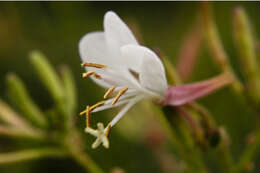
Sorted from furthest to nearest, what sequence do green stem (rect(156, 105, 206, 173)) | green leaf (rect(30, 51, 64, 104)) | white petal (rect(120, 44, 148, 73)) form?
green leaf (rect(30, 51, 64, 104)), green stem (rect(156, 105, 206, 173)), white petal (rect(120, 44, 148, 73))

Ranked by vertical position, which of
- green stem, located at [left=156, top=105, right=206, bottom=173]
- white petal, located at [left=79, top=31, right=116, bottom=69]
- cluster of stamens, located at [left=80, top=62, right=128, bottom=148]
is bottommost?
green stem, located at [left=156, top=105, right=206, bottom=173]

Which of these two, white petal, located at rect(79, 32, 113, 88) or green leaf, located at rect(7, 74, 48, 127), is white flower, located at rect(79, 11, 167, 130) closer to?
white petal, located at rect(79, 32, 113, 88)

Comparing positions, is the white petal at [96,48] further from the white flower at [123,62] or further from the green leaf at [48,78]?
the green leaf at [48,78]

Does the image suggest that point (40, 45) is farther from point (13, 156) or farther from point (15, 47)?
point (13, 156)

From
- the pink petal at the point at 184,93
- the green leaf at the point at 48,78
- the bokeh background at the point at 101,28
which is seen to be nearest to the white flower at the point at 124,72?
the pink petal at the point at 184,93

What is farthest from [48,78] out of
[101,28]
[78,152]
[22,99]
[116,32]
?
[101,28]

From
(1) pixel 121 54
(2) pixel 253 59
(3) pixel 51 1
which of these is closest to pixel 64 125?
(1) pixel 121 54

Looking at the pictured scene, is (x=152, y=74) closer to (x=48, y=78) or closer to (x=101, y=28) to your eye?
(x=48, y=78)

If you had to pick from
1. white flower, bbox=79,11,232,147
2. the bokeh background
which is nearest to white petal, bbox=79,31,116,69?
white flower, bbox=79,11,232,147
